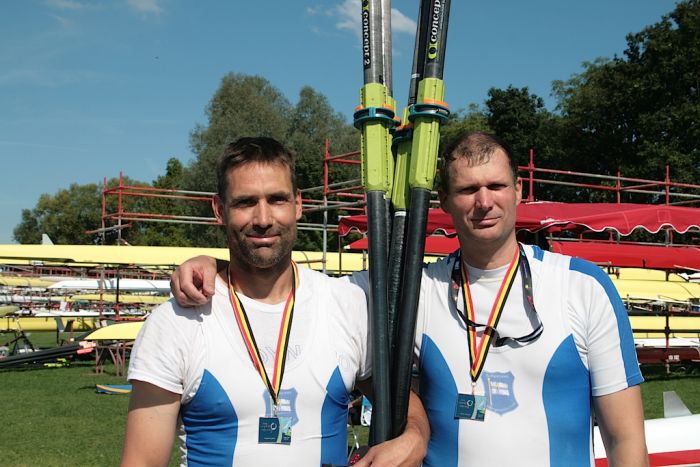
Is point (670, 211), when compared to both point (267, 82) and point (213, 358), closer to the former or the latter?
point (213, 358)

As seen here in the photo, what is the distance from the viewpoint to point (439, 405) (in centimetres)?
260

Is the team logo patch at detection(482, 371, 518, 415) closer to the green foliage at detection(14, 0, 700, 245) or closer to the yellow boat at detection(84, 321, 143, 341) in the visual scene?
the yellow boat at detection(84, 321, 143, 341)

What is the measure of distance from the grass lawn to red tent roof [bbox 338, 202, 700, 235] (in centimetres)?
256

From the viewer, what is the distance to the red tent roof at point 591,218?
944cm

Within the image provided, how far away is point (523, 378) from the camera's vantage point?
99.0 inches

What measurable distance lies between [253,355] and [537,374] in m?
0.99

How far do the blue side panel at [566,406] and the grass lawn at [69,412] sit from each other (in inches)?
223

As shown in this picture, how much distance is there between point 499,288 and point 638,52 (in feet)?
118

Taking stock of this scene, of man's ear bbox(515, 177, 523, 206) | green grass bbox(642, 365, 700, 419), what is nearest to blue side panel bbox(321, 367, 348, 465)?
man's ear bbox(515, 177, 523, 206)

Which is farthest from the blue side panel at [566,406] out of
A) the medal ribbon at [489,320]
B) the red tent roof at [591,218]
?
the red tent roof at [591,218]

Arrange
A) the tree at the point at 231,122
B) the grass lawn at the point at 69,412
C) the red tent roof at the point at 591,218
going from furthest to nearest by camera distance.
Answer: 1. the tree at the point at 231,122
2. the red tent roof at the point at 591,218
3. the grass lawn at the point at 69,412

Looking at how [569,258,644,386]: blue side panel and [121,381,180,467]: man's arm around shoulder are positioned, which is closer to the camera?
[121,381,180,467]: man's arm around shoulder

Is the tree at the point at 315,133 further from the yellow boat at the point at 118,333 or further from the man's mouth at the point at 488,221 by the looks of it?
the man's mouth at the point at 488,221

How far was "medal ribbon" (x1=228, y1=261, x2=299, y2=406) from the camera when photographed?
2.30 m
